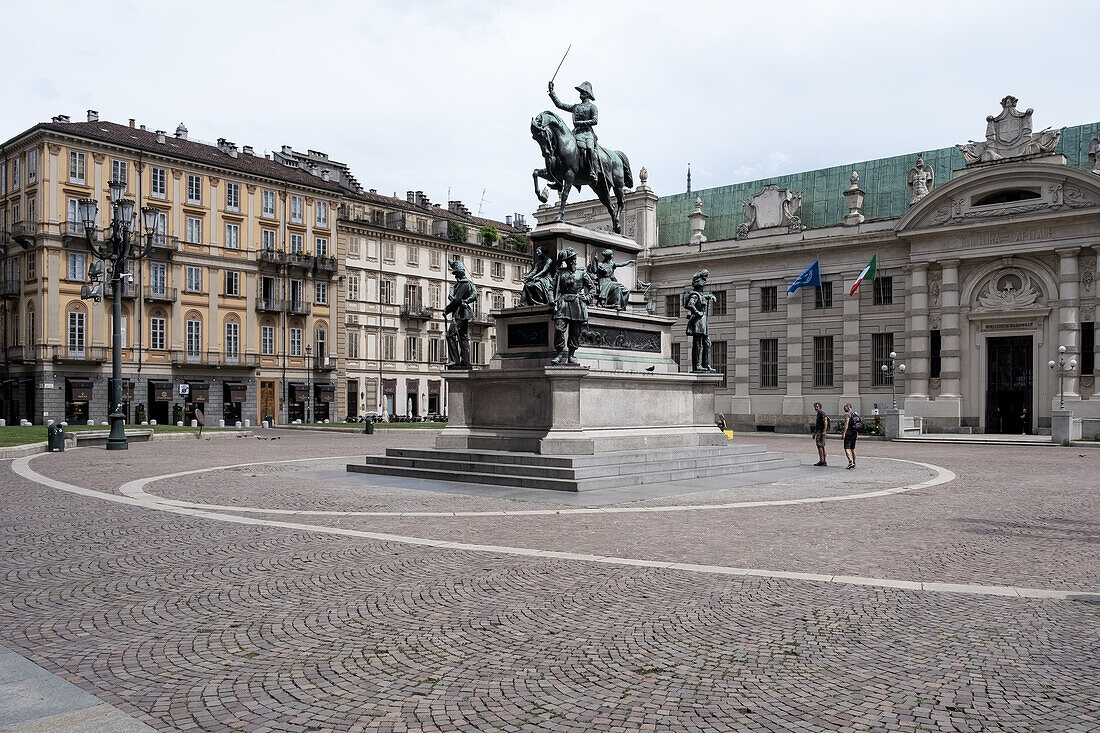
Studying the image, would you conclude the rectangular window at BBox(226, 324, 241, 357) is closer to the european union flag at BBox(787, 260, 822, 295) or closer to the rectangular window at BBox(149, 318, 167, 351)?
the rectangular window at BBox(149, 318, 167, 351)

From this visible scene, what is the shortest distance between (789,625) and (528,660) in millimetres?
2239

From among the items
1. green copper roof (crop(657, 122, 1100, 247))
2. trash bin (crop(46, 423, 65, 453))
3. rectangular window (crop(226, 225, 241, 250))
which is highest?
green copper roof (crop(657, 122, 1100, 247))

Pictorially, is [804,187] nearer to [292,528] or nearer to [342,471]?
[342,471]

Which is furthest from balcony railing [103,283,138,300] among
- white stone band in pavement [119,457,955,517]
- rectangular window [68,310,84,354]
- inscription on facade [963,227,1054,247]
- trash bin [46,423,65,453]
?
inscription on facade [963,227,1054,247]

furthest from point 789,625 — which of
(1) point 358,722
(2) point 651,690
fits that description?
(1) point 358,722

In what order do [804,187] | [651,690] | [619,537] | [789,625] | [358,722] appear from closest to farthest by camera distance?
[358,722] < [651,690] < [789,625] < [619,537] < [804,187]

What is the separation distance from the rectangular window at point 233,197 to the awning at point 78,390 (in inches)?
650

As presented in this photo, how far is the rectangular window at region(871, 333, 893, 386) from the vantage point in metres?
54.8

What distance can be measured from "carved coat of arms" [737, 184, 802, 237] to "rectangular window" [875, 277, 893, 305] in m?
7.37

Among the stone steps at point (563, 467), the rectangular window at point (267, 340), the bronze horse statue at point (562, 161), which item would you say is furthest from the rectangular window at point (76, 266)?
the bronze horse statue at point (562, 161)

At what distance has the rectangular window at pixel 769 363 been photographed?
59.5 meters

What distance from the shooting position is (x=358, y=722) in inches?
201

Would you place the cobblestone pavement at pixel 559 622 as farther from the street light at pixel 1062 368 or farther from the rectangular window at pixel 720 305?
the rectangular window at pixel 720 305

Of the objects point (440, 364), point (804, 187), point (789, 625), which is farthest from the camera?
point (440, 364)
